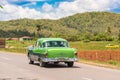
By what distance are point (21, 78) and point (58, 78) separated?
63.8 inches

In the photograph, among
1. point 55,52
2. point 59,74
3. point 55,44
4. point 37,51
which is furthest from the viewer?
point 37,51

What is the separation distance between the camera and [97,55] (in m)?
37.7

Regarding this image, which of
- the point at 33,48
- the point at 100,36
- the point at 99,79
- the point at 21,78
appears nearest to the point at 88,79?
the point at 99,79

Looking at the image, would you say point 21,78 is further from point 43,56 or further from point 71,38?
point 71,38

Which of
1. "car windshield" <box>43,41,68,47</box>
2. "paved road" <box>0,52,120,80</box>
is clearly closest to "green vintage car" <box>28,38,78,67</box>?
"car windshield" <box>43,41,68,47</box>

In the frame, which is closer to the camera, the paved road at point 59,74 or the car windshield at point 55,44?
the paved road at point 59,74

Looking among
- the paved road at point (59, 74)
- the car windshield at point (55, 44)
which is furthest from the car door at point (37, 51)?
the paved road at point (59, 74)

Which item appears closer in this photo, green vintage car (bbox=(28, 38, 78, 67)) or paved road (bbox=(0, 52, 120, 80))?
paved road (bbox=(0, 52, 120, 80))

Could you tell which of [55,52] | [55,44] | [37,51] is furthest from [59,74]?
[37,51]

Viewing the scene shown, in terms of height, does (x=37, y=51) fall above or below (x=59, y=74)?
above

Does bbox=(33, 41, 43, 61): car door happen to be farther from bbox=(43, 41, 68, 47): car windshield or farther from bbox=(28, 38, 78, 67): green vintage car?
bbox=(43, 41, 68, 47): car windshield

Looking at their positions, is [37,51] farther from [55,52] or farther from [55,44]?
[55,52]

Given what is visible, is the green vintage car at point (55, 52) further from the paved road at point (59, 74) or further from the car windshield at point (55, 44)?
the paved road at point (59, 74)

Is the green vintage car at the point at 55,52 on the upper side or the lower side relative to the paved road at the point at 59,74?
upper
